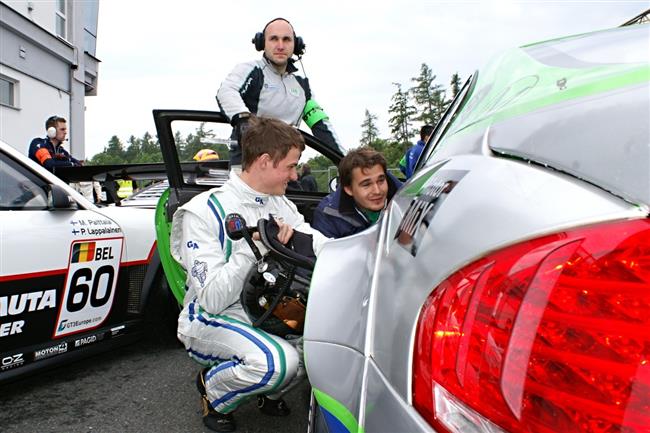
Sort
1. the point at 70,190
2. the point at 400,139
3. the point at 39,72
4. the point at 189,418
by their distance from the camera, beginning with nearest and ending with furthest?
the point at 189,418 < the point at 70,190 < the point at 39,72 < the point at 400,139

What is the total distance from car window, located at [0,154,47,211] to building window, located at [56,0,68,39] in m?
14.3

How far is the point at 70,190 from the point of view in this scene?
300cm

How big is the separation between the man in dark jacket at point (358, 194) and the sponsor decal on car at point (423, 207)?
197 cm

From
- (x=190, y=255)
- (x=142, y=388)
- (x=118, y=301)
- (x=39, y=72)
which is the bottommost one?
(x=142, y=388)

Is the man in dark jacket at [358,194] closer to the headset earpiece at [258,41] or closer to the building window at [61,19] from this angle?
the headset earpiece at [258,41]

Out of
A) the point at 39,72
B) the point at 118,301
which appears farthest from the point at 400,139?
the point at 118,301

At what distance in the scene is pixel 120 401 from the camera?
284cm

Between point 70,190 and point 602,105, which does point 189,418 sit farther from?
point 602,105

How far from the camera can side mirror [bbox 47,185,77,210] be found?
285cm

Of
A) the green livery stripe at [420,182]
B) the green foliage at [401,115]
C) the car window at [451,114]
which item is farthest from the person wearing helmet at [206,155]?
the green foliage at [401,115]

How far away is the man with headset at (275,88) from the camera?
10.5 ft

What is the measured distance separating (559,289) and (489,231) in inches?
4.1

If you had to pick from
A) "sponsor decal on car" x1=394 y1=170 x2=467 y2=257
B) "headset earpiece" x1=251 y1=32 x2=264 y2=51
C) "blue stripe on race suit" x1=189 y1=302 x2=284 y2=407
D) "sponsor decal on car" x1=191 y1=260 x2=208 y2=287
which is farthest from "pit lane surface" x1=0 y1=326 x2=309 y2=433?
"headset earpiece" x1=251 y1=32 x2=264 y2=51

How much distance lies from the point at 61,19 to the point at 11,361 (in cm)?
1525
